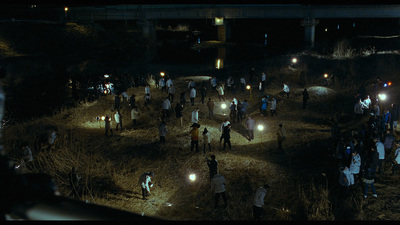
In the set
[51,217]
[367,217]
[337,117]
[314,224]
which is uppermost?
[51,217]

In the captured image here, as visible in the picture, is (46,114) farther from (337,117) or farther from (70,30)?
(70,30)

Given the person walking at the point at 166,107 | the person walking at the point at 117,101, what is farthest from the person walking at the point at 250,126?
the person walking at the point at 117,101

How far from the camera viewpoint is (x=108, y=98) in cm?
2800

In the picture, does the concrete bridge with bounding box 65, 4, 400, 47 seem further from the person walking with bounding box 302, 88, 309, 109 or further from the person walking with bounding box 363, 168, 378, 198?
the person walking with bounding box 363, 168, 378, 198

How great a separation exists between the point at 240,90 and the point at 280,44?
113 ft

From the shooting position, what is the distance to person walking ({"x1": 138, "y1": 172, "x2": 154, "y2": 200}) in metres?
13.0

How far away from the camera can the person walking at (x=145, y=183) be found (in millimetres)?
13016

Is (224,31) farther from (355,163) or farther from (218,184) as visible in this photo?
(218,184)

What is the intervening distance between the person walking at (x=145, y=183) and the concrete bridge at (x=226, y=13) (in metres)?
41.3

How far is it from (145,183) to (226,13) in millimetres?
43549

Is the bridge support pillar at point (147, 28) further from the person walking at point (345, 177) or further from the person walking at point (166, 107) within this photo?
the person walking at point (345, 177)

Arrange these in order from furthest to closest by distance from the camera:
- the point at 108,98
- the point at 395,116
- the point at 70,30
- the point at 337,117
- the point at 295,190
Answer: the point at 70,30
the point at 108,98
the point at 337,117
the point at 395,116
the point at 295,190

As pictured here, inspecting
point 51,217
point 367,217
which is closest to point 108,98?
point 367,217

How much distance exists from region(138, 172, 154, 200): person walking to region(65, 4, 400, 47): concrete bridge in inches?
1627
